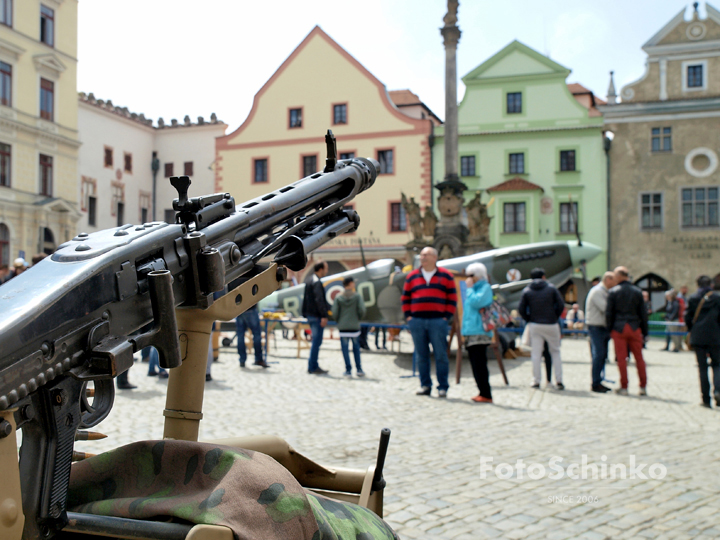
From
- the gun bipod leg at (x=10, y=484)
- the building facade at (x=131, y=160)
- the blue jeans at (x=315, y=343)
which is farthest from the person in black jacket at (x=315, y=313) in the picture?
the building facade at (x=131, y=160)

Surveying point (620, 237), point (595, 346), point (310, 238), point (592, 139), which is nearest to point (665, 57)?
point (592, 139)

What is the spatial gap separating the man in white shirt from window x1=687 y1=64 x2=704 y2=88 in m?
26.4

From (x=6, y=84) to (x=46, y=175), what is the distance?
4.46 meters

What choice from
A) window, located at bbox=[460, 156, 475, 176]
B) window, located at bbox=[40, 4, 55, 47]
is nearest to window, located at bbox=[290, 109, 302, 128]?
window, located at bbox=[460, 156, 475, 176]

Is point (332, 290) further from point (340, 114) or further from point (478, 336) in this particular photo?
point (340, 114)

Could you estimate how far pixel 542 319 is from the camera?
1043 centimetres

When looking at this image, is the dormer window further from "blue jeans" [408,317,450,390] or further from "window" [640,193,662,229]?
"blue jeans" [408,317,450,390]

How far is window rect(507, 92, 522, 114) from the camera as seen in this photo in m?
35.5

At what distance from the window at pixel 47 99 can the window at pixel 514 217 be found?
22.4 meters

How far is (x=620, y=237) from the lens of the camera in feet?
111

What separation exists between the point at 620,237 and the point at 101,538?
35.0 metres

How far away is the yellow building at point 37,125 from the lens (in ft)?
98.8

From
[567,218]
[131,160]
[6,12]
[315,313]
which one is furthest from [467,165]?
[315,313]

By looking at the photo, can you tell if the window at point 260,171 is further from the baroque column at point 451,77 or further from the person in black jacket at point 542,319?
the person in black jacket at point 542,319
